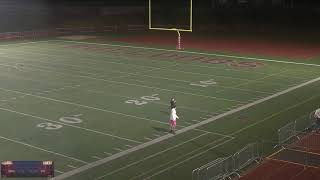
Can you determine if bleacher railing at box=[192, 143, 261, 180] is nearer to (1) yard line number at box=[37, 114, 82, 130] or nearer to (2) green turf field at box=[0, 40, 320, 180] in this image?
(2) green turf field at box=[0, 40, 320, 180]

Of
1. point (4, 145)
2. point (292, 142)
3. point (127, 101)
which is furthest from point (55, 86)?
point (292, 142)

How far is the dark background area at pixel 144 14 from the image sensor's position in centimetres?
5856

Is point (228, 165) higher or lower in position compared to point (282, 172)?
higher

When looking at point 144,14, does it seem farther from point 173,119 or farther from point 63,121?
point 173,119

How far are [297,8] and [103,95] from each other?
5695cm

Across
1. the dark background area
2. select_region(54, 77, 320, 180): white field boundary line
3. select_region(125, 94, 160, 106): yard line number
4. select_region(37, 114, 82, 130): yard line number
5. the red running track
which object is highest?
the dark background area

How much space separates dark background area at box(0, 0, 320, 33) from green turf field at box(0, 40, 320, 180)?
24.7 metres

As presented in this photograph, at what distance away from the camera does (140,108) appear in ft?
67.5

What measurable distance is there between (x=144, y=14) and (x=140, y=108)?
4469 cm

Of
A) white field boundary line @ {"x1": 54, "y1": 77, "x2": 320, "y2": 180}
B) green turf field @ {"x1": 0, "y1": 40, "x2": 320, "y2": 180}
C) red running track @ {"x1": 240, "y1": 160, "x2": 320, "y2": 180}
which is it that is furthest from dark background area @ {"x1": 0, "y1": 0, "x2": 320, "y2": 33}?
red running track @ {"x1": 240, "y1": 160, "x2": 320, "y2": 180}

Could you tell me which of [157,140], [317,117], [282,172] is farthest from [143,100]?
[282,172]

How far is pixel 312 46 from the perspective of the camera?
41375mm

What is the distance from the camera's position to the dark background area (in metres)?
58.6

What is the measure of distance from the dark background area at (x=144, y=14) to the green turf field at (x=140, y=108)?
24.7m
